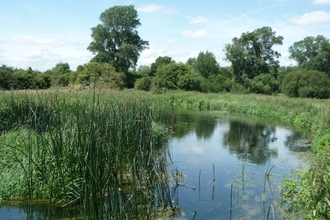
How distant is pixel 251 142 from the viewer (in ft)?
39.2

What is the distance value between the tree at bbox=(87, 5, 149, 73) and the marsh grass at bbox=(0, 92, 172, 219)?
34.6 meters

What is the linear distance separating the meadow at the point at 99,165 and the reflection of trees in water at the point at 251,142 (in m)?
2.56

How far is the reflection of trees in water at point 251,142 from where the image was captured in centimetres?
955

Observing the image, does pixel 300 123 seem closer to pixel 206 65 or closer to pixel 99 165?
pixel 99 165

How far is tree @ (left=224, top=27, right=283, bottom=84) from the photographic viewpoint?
1718 inches

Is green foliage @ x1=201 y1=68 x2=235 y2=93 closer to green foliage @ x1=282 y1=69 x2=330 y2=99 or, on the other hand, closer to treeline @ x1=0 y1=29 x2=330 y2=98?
treeline @ x1=0 y1=29 x2=330 y2=98

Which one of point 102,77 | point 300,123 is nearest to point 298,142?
point 300,123

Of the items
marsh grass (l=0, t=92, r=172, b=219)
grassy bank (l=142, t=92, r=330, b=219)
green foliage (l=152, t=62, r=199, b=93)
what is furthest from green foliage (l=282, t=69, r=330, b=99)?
marsh grass (l=0, t=92, r=172, b=219)

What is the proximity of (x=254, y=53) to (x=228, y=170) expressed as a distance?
40.2 metres

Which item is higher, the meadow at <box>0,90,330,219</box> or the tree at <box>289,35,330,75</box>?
the tree at <box>289,35,330,75</box>

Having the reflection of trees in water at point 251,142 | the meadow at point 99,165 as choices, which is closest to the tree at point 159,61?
the reflection of trees in water at point 251,142

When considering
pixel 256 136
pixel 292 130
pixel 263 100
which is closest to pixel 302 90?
pixel 263 100

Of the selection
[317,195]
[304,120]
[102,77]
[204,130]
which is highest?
[102,77]

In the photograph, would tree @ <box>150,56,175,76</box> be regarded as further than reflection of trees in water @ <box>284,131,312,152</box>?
Yes
